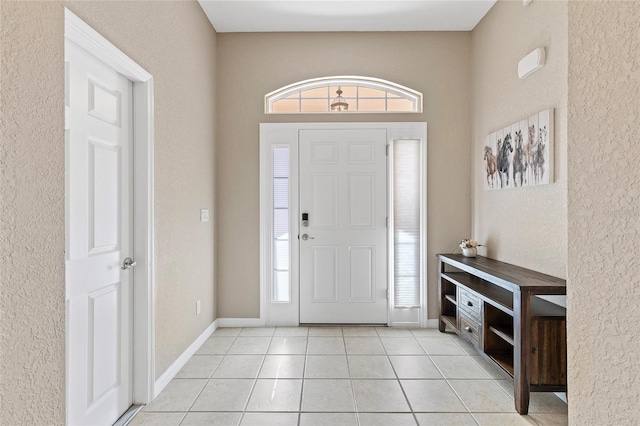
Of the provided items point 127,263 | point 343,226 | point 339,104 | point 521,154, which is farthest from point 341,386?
point 339,104

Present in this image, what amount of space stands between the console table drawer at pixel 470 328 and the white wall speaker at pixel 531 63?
74.5 inches

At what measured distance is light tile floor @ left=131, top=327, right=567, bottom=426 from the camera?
7.22ft

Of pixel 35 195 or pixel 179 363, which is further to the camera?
pixel 179 363

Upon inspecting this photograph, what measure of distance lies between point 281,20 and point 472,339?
3.32m

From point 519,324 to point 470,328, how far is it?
0.82 metres

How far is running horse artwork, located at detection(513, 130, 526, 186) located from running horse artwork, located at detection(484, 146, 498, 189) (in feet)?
1.08

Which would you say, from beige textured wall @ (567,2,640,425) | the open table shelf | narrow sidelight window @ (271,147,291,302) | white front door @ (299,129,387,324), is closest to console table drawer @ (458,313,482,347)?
the open table shelf

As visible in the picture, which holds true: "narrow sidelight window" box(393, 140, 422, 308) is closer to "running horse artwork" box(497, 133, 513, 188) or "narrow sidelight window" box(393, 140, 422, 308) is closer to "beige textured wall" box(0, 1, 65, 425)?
"running horse artwork" box(497, 133, 513, 188)

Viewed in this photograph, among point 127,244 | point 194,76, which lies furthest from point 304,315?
point 194,76

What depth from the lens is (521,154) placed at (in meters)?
2.91

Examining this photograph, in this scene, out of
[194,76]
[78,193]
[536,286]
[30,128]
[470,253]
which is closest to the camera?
[30,128]

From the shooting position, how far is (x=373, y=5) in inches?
135

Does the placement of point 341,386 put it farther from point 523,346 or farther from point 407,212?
point 407,212

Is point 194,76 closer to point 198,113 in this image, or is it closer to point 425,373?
point 198,113
